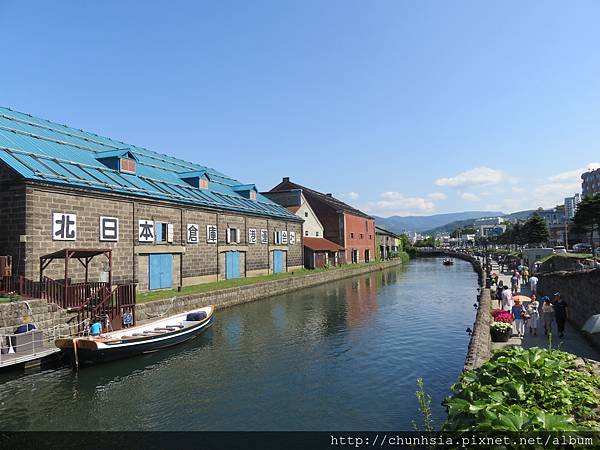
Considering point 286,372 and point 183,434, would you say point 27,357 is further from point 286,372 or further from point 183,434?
point 286,372

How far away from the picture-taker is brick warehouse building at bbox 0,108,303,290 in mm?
21078

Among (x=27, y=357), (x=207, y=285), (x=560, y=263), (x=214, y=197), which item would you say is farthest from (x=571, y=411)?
(x=214, y=197)

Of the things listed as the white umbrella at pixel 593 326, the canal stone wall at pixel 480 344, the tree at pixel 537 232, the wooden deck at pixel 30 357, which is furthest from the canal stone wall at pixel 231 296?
the tree at pixel 537 232

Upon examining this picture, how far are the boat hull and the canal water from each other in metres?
0.35

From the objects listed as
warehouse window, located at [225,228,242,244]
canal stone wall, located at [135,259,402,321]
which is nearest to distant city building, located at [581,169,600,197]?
canal stone wall, located at [135,259,402,321]

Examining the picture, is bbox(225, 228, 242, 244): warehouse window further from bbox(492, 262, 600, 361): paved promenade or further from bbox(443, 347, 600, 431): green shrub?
bbox(443, 347, 600, 431): green shrub

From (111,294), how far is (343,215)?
52.9m

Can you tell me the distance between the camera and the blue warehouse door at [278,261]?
48.8 m

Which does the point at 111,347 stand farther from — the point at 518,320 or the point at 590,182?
the point at 590,182

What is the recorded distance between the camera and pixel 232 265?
131 feet

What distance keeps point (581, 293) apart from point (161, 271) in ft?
83.0

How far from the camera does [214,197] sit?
130 feet

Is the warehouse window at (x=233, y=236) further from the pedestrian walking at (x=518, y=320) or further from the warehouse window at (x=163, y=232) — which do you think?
the pedestrian walking at (x=518, y=320)

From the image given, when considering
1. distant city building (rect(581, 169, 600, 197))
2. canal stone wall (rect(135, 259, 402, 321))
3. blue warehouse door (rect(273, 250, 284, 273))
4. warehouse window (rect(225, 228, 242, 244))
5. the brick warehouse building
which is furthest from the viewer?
distant city building (rect(581, 169, 600, 197))
